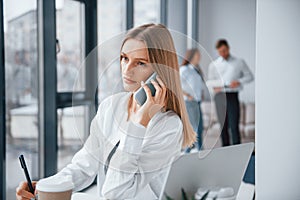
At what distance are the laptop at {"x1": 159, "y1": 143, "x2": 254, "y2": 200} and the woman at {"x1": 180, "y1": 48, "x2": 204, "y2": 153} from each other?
0.43ft

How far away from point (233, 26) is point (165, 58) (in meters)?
4.78

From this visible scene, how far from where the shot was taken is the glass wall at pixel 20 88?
175 cm

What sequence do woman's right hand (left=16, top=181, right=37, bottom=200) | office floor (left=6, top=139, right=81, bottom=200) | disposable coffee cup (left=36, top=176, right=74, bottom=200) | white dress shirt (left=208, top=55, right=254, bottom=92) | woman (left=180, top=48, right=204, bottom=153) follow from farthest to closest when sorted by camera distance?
1. white dress shirt (left=208, top=55, right=254, bottom=92)
2. office floor (left=6, top=139, right=81, bottom=200)
3. woman (left=180, top=48, right=204, bottom=153)
4. woman's right hand (left=16, top=181, right=37, bottom=200)
5. disposable coffee cup (left=36, top=176, right=74, bottom=200)

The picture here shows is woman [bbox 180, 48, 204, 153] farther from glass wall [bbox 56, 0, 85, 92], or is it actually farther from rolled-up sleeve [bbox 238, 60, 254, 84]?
rolled-up sleeve [bbox 238, 60, 254, 84]

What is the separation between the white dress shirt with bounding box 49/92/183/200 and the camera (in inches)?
41.0

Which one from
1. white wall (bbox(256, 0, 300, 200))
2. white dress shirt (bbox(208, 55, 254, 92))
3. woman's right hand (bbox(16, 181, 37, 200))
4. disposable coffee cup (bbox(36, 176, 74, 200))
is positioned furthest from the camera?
white dress shirt (bbox(208, 55, 254, 92))

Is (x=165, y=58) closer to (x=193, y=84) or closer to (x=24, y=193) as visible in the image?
(x=193, y=84)

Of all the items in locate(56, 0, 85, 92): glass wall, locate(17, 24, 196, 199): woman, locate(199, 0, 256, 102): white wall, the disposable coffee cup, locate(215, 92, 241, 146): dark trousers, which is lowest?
locate(215, 92, 241, 146): dark trousers

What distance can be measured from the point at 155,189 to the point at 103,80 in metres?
0.33

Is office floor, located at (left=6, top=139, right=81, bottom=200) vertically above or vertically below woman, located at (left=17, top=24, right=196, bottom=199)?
below

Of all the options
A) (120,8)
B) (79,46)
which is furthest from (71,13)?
(120,8)

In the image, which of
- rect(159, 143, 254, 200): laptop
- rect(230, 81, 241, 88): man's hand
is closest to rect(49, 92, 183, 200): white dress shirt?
rect(159, 143, 254, 200): laptop

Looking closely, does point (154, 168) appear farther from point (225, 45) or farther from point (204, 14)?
point (204, 14)

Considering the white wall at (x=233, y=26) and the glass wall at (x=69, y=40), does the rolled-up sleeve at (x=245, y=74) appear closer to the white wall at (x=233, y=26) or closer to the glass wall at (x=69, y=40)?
the white wall at (x=233, y=26)
